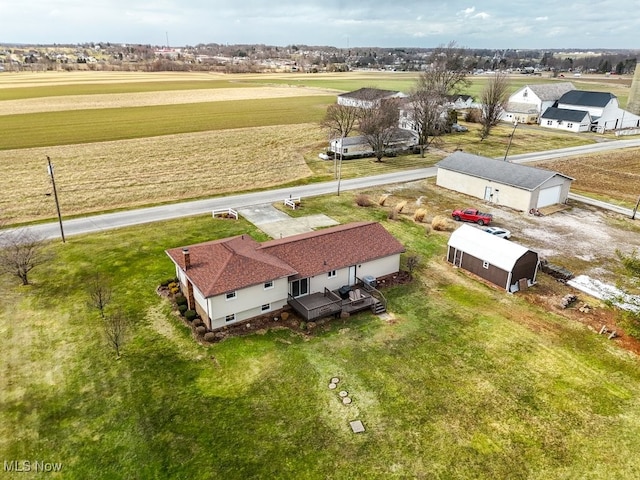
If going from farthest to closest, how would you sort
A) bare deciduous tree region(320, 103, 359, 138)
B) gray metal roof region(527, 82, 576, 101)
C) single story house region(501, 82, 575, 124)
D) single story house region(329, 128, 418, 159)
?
gray metal roof region(527, 82, 576, 101) → single story house region(501, 82, 575, 124) → bare deciduous tree region(320, 103, 359, 138) → single story house region(329, 128, 418, 159)

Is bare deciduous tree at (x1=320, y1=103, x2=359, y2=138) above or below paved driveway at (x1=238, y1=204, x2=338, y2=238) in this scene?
above

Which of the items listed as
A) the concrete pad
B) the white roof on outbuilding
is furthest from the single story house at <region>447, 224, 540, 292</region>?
the concrete pad

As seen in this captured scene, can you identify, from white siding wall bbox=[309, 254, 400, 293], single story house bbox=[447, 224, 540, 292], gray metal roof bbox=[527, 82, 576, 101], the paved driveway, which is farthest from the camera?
gray metal roof bbox=[527, 82, 576, 101]

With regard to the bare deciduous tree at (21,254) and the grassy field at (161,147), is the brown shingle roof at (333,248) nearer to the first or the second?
the bare deciduous tree at (21,254)

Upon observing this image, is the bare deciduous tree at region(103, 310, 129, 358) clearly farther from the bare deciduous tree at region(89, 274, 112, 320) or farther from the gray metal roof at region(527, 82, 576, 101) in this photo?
the gray metal roof at region(527, 82, 576, 101)

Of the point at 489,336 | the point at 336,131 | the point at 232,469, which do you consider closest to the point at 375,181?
the point at 336,131

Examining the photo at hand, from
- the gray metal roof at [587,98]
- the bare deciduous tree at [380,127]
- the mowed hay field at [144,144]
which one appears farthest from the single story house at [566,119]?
the mowed hay field at [144,144]

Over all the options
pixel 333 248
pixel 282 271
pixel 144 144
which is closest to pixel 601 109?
pixel 333 248

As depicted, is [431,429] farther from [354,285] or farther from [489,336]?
[354,285]

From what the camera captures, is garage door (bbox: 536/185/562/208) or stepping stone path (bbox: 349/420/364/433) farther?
garage door (bbox: 536/185/562/208)
